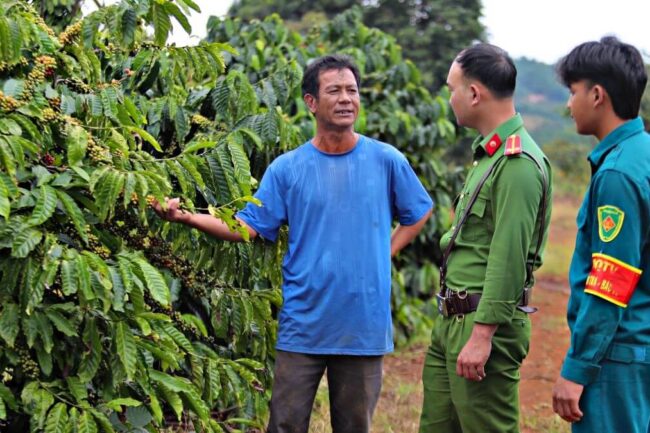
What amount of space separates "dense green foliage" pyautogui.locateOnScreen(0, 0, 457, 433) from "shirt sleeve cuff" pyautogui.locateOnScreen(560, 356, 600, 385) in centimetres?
117

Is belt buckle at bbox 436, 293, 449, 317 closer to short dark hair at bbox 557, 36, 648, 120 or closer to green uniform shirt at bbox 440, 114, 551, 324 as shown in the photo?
green uniform shirt at bbox 440, 114, 551, 324

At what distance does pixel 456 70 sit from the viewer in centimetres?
311

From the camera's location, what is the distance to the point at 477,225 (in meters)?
3.07

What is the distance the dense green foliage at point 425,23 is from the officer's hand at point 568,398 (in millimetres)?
18883

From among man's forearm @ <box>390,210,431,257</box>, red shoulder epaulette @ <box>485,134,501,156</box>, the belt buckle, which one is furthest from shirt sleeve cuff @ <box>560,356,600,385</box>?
man's forearm @ <box>390,210,431,257</box>

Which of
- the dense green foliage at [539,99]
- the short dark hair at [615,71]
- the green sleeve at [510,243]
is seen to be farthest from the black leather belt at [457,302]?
the dense green foliage at [539,99]

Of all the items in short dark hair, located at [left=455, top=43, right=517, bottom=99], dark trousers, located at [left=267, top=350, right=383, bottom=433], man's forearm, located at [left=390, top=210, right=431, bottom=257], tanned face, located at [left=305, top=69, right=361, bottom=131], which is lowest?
dark trousers, located at [left=267, top=350, right=383, bottom=433]

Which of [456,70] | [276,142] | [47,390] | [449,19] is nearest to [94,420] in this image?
[47,390]

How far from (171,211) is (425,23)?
21179mm

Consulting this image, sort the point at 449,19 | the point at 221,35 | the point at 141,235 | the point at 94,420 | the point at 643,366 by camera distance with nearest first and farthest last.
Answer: the point at 643,366 → the point at 94,420 → the point at 141,235 → the point at 221,35 → the point at 449,19

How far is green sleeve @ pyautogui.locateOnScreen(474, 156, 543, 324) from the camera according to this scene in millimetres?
2889

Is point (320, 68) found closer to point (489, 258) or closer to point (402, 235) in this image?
point (402, 235)

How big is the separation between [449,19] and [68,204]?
21.2m

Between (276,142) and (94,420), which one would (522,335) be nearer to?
(94,420)
